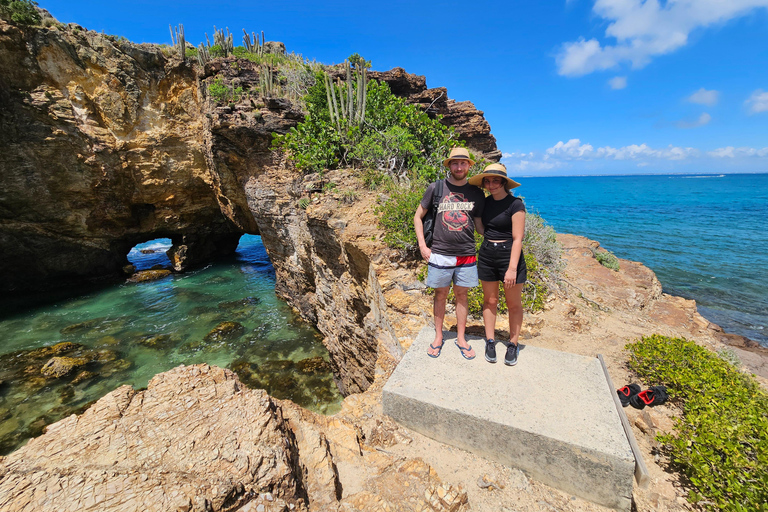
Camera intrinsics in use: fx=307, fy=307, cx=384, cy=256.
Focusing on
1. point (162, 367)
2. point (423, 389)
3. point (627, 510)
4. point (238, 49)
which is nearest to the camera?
point (627, 510)

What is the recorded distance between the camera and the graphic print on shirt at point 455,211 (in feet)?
11.5

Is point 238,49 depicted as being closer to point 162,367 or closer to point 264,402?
point 162,367

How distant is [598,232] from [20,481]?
32670 millimetres

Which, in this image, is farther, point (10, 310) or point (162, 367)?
point (10, 310)

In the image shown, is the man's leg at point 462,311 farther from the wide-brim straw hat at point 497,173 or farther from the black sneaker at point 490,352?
the wide-brim straw hat at point 497,173

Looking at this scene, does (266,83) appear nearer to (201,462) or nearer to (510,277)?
(510,277)

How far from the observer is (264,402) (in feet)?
8.95

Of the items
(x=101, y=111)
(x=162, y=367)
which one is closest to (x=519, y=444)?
(x=162, y=367)

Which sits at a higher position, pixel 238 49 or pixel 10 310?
pixel 238 49

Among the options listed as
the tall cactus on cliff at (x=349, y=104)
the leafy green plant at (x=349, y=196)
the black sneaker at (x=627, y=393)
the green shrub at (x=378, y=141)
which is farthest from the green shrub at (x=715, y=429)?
the tall cactus on cliff at (x=349, y=104)

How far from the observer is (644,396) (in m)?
3.58

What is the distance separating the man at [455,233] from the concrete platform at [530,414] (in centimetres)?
44

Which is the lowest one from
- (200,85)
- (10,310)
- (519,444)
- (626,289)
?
(10,310)

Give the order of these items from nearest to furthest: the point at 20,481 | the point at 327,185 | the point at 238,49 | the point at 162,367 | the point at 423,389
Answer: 1. the point at 20,481
2. the point at 423,389
3. the point at 327,185
4. the point at 162,367
5. the point at 238,49
